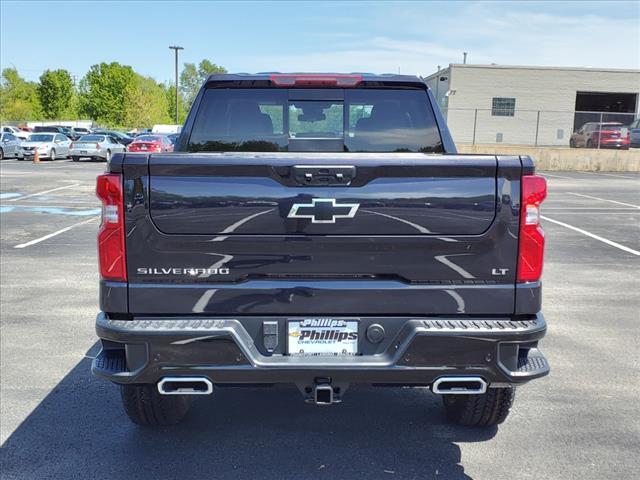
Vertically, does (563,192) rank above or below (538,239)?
below

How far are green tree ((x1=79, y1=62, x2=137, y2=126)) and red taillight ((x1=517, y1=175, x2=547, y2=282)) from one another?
101182mm

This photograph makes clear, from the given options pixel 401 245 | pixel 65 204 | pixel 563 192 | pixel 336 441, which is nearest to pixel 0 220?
pixel 65 204

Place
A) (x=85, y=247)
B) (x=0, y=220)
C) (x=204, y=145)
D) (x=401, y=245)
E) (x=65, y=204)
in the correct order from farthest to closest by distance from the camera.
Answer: (x=65, y=204), (x=0, y=220), (x=85, y=247), (x=204, y=145), (x=401, y=245)

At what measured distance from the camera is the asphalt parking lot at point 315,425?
3695 mm

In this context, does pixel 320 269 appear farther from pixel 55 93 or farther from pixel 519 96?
pixel 55 93

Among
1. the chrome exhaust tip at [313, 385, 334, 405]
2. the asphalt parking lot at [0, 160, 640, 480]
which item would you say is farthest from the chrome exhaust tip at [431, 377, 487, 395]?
the asphalt parking lot at [0, 160, 640, 480]

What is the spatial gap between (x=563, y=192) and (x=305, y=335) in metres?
20.2

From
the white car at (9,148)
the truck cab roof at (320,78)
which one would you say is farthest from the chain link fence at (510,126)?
the truck cab roof at (320,78)

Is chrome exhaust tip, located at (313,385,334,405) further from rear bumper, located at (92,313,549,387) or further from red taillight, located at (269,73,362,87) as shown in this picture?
red taillight, located at (269,73,362,87)

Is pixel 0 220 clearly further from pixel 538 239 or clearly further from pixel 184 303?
pixel 538 239

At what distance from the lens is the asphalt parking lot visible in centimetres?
370

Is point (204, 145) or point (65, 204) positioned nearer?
point (204, 145)

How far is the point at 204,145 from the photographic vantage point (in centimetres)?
468

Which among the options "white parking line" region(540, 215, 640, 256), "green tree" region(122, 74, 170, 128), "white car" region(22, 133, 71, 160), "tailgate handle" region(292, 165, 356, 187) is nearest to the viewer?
"tailgate handle" region(292, 165, 356, 187)
